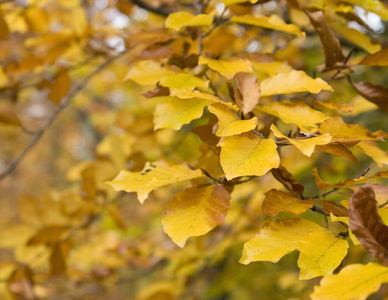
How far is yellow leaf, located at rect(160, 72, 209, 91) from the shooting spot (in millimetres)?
608

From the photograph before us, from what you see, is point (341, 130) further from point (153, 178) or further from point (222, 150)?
point (153, 178)

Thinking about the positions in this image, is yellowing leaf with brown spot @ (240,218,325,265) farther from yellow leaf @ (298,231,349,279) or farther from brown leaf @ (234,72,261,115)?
brown leaf @ (234,72,261,115)

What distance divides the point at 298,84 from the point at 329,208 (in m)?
0.20

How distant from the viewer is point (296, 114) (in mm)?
571

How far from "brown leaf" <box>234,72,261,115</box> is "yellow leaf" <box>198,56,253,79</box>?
35 mm

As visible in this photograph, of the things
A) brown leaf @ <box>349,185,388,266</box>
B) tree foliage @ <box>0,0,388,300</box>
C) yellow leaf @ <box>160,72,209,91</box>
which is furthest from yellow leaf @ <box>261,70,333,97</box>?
brown leaf @ <box>349,185,388,266</box>

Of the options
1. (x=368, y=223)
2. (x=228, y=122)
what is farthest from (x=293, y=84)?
(x=368, y=223)

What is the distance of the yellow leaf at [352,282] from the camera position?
0.37 meters

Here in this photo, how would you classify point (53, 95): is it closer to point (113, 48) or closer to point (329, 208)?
point (113, 48)

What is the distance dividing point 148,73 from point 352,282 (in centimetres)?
47

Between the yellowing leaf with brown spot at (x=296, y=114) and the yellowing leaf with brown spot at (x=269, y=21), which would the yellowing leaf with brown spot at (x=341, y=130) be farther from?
the yellowing leaf with brown spot at (x=269, y=21)

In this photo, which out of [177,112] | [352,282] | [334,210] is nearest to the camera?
[352,282]

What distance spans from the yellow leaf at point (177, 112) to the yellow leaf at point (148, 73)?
0.07 m

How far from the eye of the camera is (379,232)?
15.9 inches
